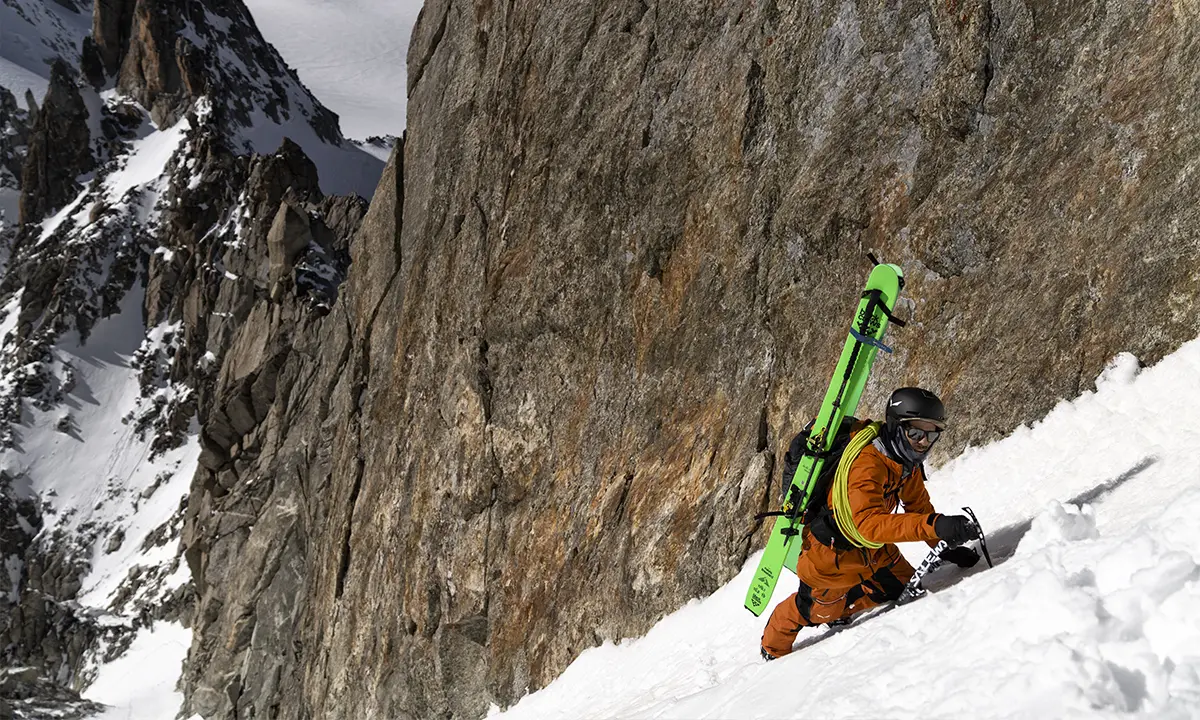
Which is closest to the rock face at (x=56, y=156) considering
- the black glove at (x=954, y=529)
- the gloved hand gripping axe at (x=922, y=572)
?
the gloved hand gripping axe at (x=922, y=572)

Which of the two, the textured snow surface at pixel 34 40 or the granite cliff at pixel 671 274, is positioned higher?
the textured snow surface at pixel 34 40

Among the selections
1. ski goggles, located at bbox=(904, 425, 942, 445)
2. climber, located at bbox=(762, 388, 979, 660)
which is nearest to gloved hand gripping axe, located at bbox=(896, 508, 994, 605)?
climber, located at bbox=(762, 388, 979, 660)

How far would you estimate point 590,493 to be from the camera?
16297mm

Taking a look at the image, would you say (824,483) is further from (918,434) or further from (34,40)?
(34,40)

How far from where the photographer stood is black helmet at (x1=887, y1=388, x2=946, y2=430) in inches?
263

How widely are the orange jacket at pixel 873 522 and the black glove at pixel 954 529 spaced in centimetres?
10

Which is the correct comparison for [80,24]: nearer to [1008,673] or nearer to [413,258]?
[413,258]

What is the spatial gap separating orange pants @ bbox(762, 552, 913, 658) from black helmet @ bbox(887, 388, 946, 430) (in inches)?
57.5

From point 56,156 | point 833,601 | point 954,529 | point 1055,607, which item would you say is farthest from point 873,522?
point 56,156

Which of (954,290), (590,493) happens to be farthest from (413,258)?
(954,290)

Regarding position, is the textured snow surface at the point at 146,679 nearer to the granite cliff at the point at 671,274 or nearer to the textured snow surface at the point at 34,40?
the granite cliff at the point at 671,274

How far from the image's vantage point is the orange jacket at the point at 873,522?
6590 millimetres

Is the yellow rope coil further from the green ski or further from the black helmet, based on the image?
the green ski

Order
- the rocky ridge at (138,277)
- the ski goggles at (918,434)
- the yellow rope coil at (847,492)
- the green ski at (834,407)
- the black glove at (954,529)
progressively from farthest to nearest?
the rocky ridge at (138,277) < the green ski at (834,407) < the yellow rope coil at (847,492) < the ski goggles at (918,434) < the black glove at (954,529)
